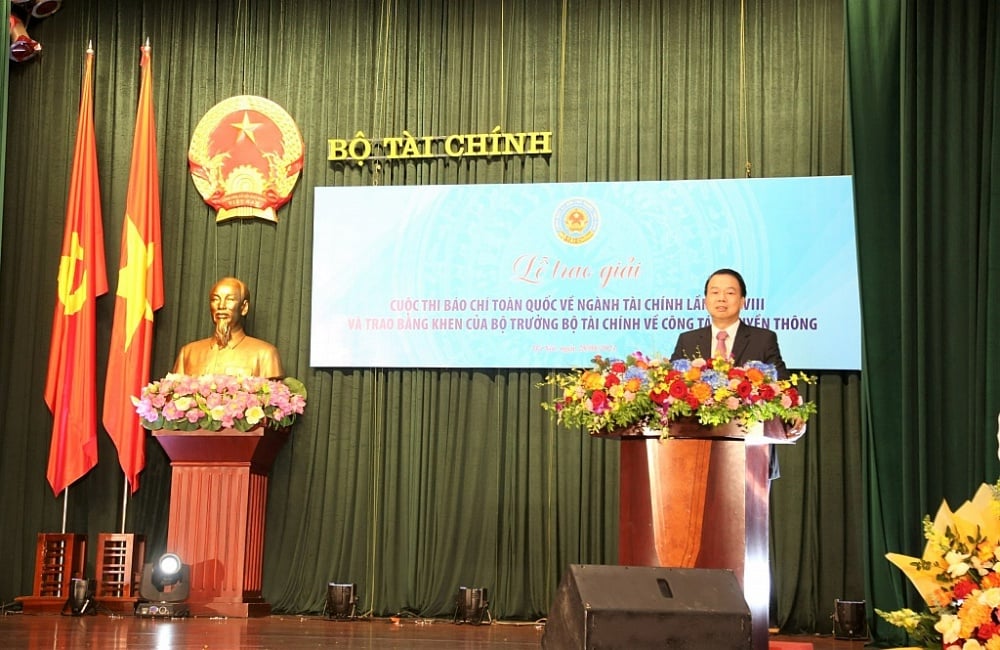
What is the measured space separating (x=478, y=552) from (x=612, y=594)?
187 inches

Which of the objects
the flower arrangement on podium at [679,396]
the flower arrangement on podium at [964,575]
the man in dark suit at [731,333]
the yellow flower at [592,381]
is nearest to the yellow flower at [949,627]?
the flower arrangement on podium at [964,575]

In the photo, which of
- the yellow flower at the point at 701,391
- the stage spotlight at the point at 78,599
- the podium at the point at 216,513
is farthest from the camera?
the stage spotlight at the point at 78,599

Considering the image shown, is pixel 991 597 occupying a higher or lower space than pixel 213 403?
lower

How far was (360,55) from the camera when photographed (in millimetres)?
8156

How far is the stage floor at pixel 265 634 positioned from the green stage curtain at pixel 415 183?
523mm

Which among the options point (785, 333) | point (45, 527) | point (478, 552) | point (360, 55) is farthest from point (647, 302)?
point (45, 527)

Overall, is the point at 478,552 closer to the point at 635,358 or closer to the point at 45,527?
the point at 45,527

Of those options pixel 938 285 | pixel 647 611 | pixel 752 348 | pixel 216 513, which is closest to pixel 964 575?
pixel 647 611

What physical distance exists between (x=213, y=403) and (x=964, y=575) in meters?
5.60

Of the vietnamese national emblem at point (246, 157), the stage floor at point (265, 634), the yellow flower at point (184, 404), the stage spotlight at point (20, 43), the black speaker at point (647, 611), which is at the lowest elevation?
the stage floor at point (265, 634)

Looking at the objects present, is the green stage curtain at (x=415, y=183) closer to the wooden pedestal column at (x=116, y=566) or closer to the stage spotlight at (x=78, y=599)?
the wooden pedestal column at (x=116, y=566)

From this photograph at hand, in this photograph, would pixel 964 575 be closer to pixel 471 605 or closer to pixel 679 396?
pixel 679 396

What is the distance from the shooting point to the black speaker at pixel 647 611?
2.82 metres

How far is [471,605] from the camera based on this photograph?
7102mm
